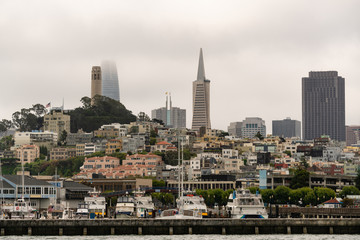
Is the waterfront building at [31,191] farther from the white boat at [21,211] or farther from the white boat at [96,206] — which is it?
the white boat at [21,211]

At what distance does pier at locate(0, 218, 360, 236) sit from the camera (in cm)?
8638

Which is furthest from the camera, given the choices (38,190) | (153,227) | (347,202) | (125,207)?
(38,190)

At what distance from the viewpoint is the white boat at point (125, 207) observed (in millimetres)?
99125

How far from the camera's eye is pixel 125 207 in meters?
99.5

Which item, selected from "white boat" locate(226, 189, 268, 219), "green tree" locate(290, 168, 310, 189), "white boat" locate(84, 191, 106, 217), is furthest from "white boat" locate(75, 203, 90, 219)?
"green tree" locate(290, 168, 310, 189)

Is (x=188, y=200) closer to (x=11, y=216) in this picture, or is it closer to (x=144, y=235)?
(x=144, y=235)

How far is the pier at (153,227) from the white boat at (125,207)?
40.1 ft

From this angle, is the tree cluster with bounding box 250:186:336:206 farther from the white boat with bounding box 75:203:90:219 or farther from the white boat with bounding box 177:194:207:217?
the white boat with bounding box 75:203:90:219

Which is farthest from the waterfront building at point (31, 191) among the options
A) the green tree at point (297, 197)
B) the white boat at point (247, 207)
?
the white boat at point (247, 207)

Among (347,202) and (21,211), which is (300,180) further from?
(21,211)

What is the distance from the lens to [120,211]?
99.1 meters

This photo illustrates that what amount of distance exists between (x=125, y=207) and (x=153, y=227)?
43.7 ft

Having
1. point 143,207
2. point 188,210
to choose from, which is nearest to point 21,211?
point 143,207

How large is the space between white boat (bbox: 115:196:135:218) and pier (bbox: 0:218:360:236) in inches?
481
